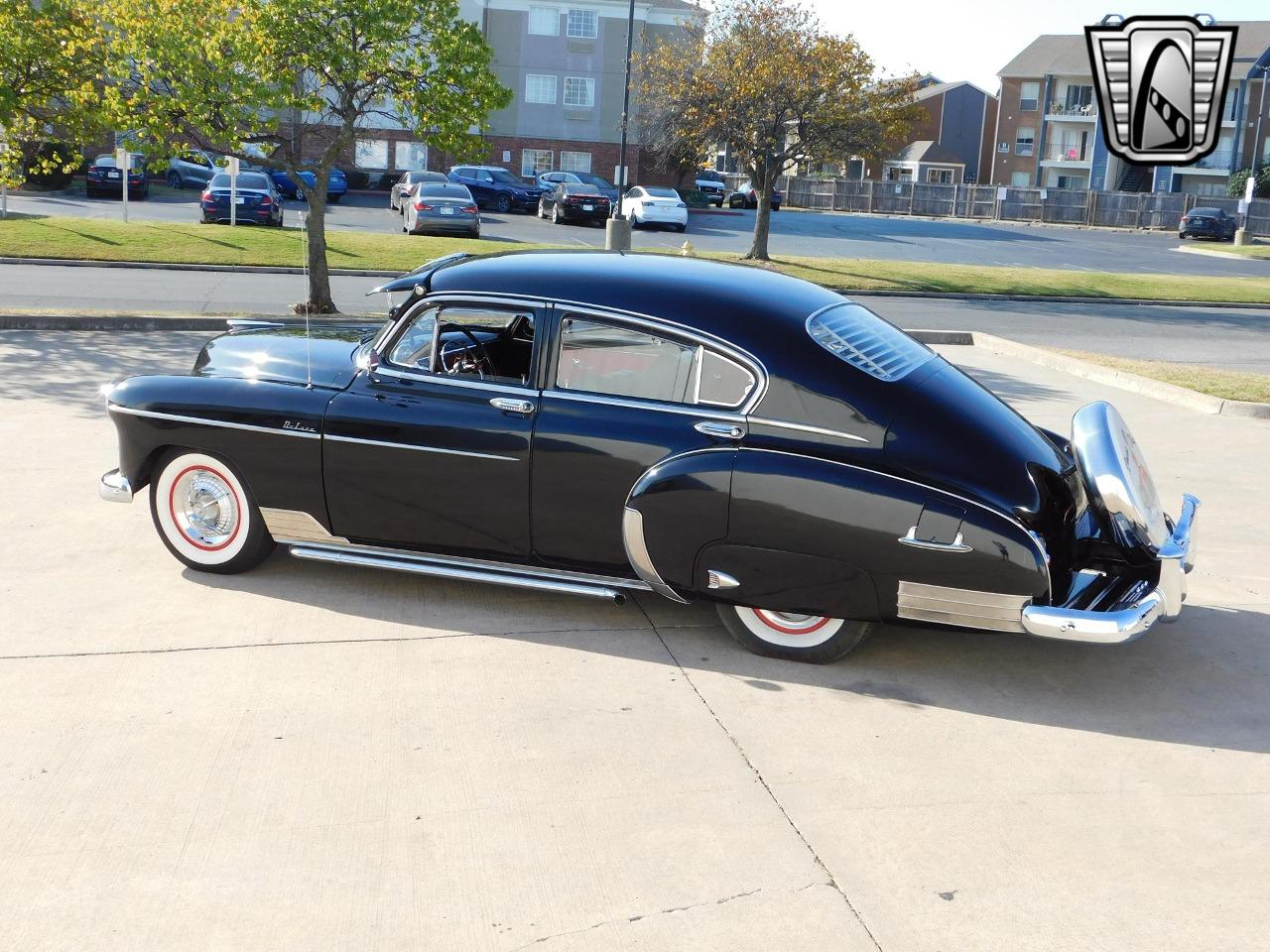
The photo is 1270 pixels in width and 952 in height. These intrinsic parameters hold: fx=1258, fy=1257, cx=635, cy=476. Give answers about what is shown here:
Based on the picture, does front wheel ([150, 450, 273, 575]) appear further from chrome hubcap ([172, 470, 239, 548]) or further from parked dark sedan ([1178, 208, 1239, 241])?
parked dark sedan ([1178, 208, 1239, 241])

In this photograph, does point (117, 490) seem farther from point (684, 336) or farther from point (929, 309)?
point (929, 309)

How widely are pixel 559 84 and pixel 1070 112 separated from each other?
3373 cm

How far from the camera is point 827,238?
3856 centimetres

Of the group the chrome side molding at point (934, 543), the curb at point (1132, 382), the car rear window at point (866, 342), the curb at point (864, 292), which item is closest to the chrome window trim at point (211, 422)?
the car rear window at point (866, 342)

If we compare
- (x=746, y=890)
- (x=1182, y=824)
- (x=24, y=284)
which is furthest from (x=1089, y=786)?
(x=24, y=284)

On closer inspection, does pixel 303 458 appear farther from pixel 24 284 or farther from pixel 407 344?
pixel 24 284

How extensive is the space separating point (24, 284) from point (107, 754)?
1605cm

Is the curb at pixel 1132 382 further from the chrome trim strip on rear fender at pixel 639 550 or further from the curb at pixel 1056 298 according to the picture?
the chrome trim strip on rear fender at pixel 639 550

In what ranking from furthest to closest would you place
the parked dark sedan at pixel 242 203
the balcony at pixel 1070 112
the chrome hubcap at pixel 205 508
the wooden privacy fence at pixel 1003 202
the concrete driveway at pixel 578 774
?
the balcony at pixel 1070 112
the wooden privacy fence at pixel 1003 202
the parked dark sedan at pixel 242 203
the chrome hubcap at pixel 205 508
the concrete driveway at pixel 578 774

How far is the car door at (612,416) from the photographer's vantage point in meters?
5.30

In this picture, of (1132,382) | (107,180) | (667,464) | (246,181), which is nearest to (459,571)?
(667,464)

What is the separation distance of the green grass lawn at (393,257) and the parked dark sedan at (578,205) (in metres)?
8.70

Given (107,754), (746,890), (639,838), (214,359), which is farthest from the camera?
(214,359)

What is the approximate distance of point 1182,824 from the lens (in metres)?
4.19
